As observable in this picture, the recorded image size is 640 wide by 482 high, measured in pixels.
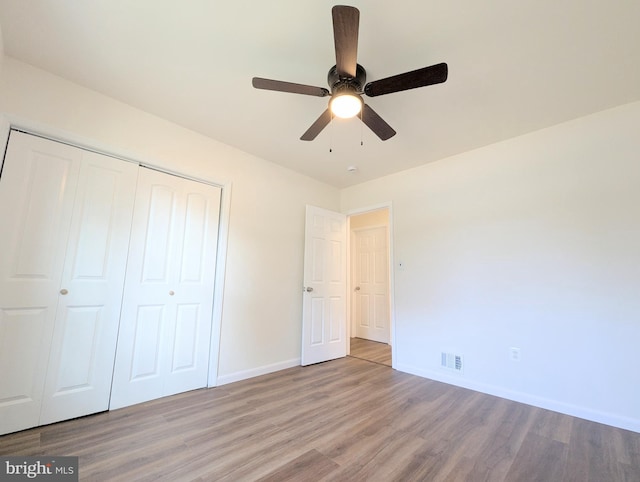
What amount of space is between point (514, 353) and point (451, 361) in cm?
65

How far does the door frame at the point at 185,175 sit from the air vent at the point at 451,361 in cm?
257

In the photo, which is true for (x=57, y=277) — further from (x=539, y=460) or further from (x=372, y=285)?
(x=372, y=285)

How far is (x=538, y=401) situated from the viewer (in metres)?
2.55

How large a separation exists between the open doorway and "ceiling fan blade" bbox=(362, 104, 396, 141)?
3.09m

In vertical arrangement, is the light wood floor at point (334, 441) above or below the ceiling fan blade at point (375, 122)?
below

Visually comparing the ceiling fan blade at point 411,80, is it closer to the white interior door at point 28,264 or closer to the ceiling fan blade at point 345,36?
the ceiling fan blade at point 345,36

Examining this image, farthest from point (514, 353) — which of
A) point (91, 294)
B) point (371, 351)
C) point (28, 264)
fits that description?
point (28, 264)

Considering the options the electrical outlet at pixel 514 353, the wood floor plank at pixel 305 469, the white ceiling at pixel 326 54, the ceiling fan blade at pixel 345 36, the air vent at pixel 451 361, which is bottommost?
the wood floor plank at pixel 305 469

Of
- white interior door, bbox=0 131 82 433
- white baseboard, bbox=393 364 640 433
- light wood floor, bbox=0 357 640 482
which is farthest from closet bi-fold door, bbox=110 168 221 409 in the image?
white baseboard, bbox=393 364 640 433

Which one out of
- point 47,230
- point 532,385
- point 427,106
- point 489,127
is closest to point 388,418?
point 532,385

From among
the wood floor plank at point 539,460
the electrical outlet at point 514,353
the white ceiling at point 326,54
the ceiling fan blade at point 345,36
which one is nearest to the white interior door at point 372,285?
the electrical outlet at point 514,353

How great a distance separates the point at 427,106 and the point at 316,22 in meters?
1.24

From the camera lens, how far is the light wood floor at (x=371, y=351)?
13.4 feet

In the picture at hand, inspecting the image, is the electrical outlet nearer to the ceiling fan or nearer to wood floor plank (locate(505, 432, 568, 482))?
wood floor plank (locate(505, 432, 568, 482))
